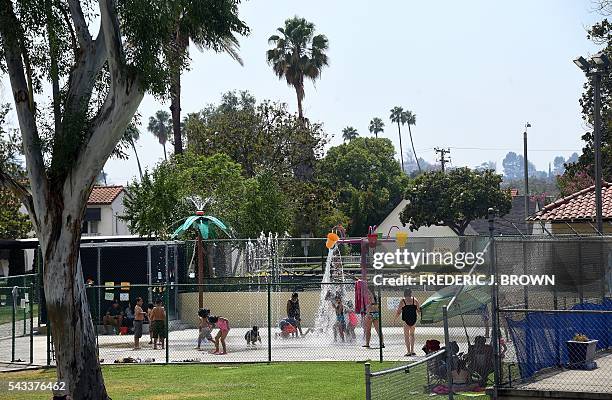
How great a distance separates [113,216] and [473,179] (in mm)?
28839

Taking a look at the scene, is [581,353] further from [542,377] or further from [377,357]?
[377,357]

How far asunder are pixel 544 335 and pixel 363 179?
76.7 meters

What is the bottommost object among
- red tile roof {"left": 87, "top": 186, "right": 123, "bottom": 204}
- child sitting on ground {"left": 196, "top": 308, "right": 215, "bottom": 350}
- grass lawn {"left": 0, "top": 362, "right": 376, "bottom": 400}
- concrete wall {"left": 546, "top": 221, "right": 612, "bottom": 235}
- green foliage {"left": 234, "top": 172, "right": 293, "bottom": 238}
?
grass lawn {"left": 0, "top": 362, "right": 376, "bottom": 400}

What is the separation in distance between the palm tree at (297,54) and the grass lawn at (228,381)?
156ft

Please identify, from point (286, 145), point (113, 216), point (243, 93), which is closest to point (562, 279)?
point (286, 145)

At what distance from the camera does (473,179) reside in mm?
78688

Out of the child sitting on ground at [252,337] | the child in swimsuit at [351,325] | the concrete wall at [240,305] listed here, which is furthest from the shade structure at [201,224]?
the child in swimsuit at [351,325]

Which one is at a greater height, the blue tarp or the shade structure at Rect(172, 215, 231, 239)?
the shade structure at Rect(172, 215, 231, 239)

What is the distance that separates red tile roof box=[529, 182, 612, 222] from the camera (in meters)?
31.5

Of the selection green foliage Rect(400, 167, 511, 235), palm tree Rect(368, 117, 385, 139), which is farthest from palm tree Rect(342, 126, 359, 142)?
green foliage Rect(400, 167, 511, 235)

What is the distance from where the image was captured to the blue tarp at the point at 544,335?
16.1 metres

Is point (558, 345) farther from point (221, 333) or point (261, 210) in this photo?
point (261, 210)

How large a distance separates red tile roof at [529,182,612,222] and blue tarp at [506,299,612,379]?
13.8 meters

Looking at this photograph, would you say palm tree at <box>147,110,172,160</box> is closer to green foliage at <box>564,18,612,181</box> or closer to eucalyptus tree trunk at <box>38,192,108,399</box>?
green foliage at <box>564,18,612,181</box>
